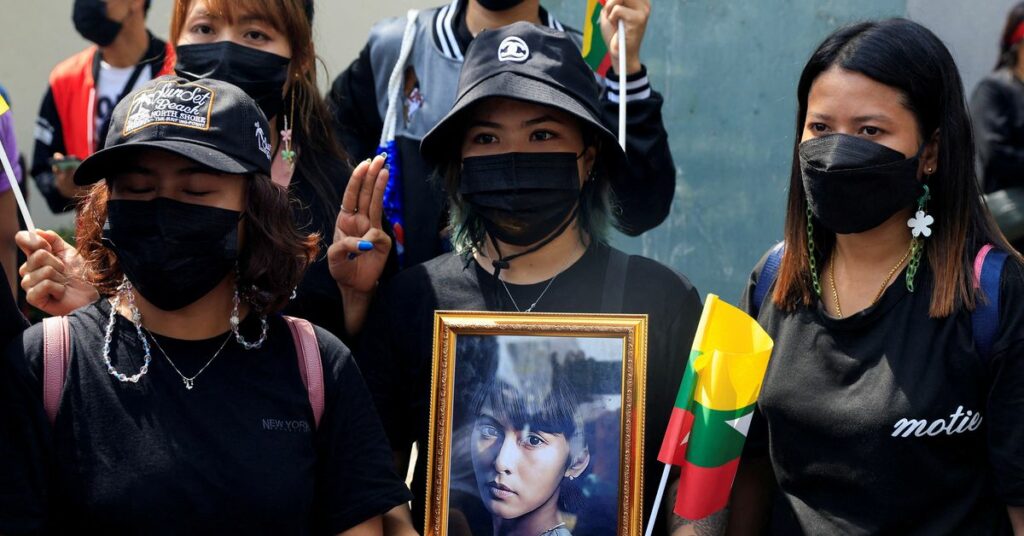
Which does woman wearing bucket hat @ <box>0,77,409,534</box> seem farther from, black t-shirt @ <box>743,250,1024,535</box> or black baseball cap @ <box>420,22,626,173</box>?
black t-shirt @ <box>743,250,1024,535</box>

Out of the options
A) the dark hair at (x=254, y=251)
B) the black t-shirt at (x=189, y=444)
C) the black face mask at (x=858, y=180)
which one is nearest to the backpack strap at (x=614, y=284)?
the black face mask at (x=858, y=180)

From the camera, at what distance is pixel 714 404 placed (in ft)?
10.6

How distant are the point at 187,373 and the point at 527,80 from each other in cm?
125

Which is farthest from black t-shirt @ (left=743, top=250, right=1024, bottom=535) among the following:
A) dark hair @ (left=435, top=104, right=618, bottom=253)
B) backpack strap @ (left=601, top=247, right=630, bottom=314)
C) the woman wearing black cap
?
dark hair @ (left=435, top=104, right=618, bottom=253)

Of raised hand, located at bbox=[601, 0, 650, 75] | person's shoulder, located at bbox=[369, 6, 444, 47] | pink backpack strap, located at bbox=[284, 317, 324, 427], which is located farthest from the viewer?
person's shoulder, located at bbox=[369, 6, 444, 47]

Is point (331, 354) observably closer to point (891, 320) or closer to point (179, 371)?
point (179, 371)

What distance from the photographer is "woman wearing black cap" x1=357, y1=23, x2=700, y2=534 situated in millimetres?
3535

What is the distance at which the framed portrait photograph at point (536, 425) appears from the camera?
3.18 metres

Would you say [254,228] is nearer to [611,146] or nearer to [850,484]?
[611,146]

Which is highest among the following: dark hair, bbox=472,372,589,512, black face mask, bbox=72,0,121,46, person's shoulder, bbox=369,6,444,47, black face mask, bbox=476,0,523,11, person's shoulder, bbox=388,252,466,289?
black face mask, bbox=476,0,523,11

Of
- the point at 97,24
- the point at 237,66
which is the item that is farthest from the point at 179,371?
the point at 97,24

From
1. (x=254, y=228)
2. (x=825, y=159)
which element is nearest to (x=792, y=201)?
(x=825, y=159)

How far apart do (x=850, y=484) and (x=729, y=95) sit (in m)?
3.90

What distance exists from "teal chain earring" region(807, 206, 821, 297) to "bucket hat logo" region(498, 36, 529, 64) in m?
0.91
